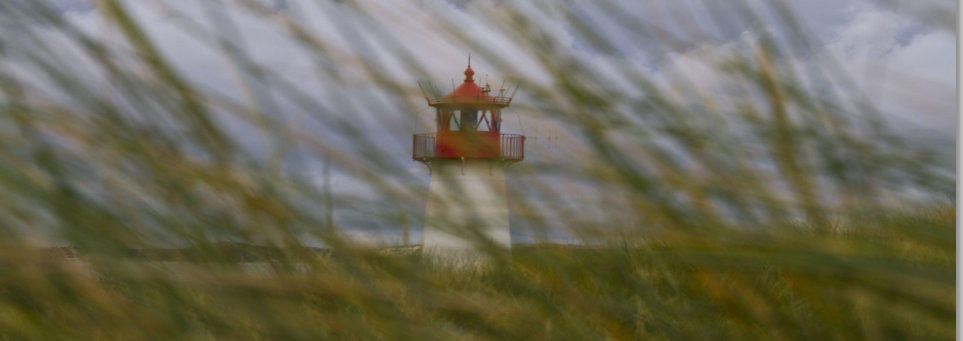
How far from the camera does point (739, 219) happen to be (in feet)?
2.24

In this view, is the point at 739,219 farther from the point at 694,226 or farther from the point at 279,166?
the point at 279,166

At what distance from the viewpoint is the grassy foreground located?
55cm

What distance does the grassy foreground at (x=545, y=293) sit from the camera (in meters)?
0.55

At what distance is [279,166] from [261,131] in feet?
0.22

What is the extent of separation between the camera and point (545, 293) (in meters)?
0.63

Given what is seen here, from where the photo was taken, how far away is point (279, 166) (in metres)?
0.63

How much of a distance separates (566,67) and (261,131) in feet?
0.75

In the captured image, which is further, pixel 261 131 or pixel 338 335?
pixel 261 131

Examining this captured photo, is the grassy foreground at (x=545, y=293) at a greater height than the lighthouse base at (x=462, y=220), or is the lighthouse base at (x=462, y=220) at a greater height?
the lighthouse base at (x=462, y=220)

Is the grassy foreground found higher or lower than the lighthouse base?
lower

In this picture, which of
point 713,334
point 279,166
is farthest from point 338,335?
point 713,334

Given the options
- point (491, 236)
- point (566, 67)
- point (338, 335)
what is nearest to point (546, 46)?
point (566, 67)

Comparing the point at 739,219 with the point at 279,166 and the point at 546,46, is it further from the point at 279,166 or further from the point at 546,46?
the point at 279,166

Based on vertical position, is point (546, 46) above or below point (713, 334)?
above
